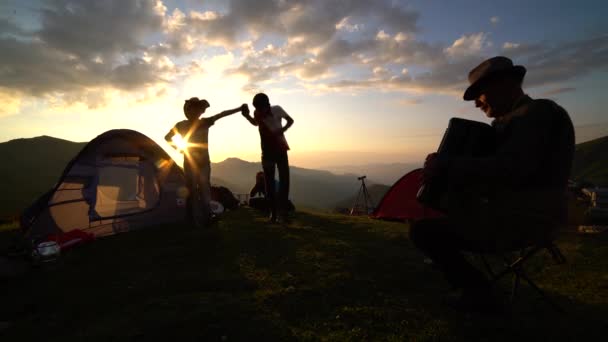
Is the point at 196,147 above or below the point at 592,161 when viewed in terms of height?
below

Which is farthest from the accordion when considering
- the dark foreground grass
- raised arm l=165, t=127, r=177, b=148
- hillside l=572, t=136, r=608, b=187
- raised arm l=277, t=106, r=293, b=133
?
hillside l=572, t=136, r=608, b=187

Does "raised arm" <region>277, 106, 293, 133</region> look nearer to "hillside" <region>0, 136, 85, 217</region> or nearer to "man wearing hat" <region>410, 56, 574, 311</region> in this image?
"man wearing hat" <region>410, 56, 574, 311</region>

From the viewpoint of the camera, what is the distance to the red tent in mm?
9992

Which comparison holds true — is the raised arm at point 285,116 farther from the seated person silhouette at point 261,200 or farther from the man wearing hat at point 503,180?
the man wearing hat at point 503,180

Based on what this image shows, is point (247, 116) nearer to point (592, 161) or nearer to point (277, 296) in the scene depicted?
point (277, 296)

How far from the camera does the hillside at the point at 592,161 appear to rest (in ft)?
304

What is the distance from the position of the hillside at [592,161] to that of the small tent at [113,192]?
112 m

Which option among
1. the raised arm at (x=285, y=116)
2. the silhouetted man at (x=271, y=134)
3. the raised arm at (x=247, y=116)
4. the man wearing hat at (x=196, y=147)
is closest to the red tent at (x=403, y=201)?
the silhouetted man at (x=271, y=134)

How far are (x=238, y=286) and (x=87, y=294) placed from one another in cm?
194

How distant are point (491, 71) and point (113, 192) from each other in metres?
9.34

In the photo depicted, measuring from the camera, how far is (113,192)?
891 cm

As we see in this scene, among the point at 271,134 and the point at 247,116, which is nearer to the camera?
the point at 271,134

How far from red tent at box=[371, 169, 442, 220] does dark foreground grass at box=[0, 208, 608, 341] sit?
3848 mm

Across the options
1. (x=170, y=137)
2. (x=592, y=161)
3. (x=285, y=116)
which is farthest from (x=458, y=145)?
(x=592, y=161)
